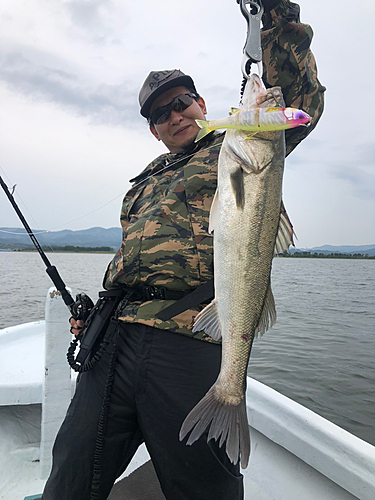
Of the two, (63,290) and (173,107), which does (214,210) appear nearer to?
(173,107)

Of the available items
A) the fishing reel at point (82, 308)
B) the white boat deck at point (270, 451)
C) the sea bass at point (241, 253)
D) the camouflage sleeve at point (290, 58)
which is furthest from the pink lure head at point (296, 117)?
the white boat deck at point (270, 451)

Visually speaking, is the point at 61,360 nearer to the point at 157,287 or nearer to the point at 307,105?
the point at 157,287

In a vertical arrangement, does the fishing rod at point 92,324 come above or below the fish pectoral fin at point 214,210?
below

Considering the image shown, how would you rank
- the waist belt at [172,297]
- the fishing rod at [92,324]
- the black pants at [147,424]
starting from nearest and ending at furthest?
the black pants at [147,424] < the waist belt at [172,297] < the fishing rod at [92,324]

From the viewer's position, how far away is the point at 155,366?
198cm

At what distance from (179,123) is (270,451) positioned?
9.93 feet

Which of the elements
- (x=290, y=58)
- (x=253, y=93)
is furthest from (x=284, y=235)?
(x=290, y=58)

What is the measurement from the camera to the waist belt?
1.99 metres

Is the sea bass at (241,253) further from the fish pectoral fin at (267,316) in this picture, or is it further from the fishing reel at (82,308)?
the fishing reel at (82,308)

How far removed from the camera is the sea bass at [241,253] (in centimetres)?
160

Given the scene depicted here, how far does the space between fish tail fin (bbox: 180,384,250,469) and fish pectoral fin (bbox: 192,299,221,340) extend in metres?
0.30

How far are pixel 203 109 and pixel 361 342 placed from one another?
10.8m

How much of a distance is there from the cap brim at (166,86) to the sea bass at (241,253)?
1.11m

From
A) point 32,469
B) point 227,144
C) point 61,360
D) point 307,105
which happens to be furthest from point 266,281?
point 32,469
